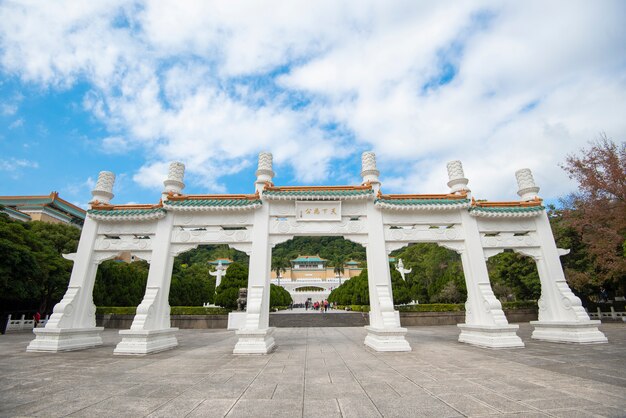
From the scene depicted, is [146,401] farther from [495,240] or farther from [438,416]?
[495,240]

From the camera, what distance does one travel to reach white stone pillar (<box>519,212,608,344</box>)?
7730 millimetres

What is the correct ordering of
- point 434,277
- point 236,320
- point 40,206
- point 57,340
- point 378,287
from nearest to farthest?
point 57,340 → point 378,287 → point 236,320 → point 40,206 → point 434,277

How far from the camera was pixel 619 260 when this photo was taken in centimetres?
1278

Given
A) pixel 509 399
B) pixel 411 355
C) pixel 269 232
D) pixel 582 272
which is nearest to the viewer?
pixel 509 399

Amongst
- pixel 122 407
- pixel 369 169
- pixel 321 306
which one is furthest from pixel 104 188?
pixel 321 306

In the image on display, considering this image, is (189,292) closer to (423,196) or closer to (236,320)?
(236,320)

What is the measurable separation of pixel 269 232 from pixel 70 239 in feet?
56.5

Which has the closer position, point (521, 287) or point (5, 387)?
point (5, 387)

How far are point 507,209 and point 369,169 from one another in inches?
163

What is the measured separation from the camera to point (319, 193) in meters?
8.52

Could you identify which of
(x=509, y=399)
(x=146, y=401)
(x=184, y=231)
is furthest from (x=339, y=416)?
(x=184, y=231)

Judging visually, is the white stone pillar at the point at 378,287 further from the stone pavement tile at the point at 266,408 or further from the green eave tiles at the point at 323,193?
the stone pavement tile at the point at 266,408

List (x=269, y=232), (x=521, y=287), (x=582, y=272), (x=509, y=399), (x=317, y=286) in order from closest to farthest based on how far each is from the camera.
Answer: (x=509, y=399), (x=269, y=232), (x=582, y=272), (x=521, y=287), (x=317, y=286)

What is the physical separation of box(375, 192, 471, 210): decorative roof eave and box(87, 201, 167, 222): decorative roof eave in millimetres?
6234
